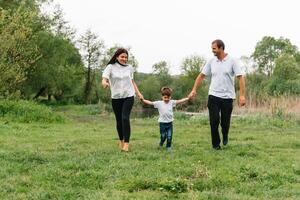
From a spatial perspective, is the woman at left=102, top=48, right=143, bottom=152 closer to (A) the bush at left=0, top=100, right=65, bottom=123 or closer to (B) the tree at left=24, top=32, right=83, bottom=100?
(A) the bush at left=0, top=100, right=65, bottom=123

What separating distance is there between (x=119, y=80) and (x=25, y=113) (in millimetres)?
9694

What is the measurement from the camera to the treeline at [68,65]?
2075cm

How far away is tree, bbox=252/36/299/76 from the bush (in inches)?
2443

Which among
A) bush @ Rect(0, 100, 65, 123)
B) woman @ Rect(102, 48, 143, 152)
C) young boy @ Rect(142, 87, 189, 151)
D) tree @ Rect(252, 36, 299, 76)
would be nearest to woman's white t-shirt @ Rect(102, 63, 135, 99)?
woman @ Rect(102, 48, 143, 152)

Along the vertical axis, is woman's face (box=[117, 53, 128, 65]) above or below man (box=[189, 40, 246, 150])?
above

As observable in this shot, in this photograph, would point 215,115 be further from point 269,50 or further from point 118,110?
point 269,50

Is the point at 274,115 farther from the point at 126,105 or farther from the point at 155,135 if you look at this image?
the point at 126,105

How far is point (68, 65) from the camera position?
49.8 m

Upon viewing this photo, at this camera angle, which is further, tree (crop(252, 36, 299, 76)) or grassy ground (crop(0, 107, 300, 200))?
tree (crop(252, 36, 299, 76))

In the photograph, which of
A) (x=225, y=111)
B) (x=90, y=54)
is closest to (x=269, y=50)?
(x=90, y=54)

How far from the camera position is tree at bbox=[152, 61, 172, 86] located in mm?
68938

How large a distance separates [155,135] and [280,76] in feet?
A: 149

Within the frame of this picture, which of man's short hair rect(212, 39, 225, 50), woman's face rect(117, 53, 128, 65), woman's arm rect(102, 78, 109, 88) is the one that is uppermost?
man's short hair rect(212, 39, 225, 50)

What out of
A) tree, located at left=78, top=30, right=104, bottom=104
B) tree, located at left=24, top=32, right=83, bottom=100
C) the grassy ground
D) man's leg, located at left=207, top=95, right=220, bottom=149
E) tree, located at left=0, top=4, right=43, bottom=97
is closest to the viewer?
the grassy ground
